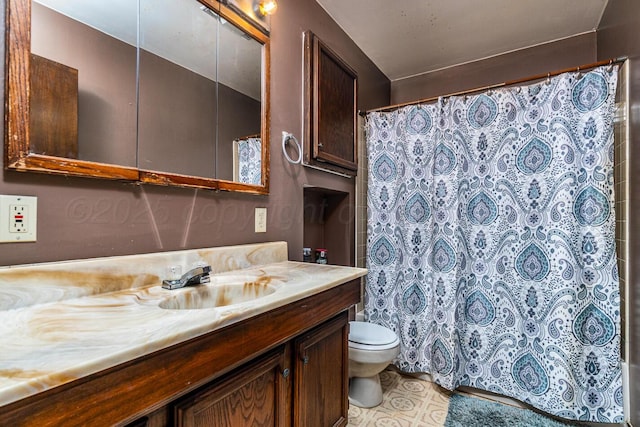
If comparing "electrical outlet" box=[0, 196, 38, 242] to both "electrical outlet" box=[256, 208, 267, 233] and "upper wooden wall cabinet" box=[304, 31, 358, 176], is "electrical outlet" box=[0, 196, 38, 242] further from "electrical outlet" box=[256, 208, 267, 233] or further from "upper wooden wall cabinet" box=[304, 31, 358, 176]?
"upper wooden wall cabinet" box=[304, 31, 358, 176]

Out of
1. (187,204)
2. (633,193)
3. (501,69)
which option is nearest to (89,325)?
(187,204)

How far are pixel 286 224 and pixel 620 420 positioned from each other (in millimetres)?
1966

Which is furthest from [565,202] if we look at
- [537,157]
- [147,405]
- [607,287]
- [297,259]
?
[147,405]

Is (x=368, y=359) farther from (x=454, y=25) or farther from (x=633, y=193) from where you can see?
(x=454, y=25)

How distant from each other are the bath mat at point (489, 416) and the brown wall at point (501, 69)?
91.0 inches

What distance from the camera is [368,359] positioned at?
65.9 inches

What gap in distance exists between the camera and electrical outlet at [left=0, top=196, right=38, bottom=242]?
0.77 meters

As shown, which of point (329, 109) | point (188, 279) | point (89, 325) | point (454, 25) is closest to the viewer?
point (89, 325)

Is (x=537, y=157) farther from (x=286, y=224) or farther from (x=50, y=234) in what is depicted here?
(x=50, y=234)

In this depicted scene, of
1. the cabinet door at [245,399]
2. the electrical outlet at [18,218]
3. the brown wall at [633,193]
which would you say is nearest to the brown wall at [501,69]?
the brown wall at [633,193]

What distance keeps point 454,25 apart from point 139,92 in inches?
80.5

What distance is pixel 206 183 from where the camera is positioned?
1243 mm

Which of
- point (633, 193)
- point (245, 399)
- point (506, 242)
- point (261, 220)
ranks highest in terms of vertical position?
point (633, 193)

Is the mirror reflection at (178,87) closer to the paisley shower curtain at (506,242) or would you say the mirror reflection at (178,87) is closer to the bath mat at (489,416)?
the paisley shower curtain at (506,242)
